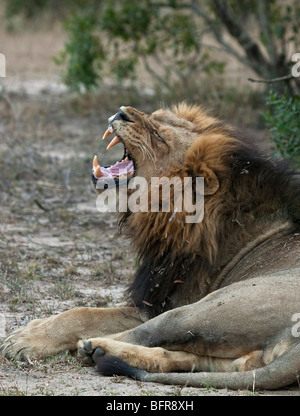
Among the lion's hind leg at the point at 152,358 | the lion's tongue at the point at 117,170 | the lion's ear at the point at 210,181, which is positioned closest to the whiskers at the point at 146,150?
the lion's tongue at the point at 117,170

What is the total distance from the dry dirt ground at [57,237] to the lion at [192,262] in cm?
18

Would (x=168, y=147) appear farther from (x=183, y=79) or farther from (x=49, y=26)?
(x=49, y=26)

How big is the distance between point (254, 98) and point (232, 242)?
6700mm

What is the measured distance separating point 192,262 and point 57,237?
2400mm

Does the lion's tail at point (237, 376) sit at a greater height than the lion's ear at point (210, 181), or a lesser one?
lesser

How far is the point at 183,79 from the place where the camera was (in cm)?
1120

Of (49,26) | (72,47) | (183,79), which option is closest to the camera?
(72,47)

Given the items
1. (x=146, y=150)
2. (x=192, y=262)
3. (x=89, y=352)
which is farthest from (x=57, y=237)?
(x=89, y=352)

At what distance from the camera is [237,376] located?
3.62 meters

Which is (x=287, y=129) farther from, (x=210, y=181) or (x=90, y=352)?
(x=90, y=352)

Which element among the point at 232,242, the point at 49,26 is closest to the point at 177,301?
the point at 232,242

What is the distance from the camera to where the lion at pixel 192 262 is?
152 inches

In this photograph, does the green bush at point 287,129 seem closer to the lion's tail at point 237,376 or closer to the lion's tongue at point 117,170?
the lion's tongue at point 117,170
